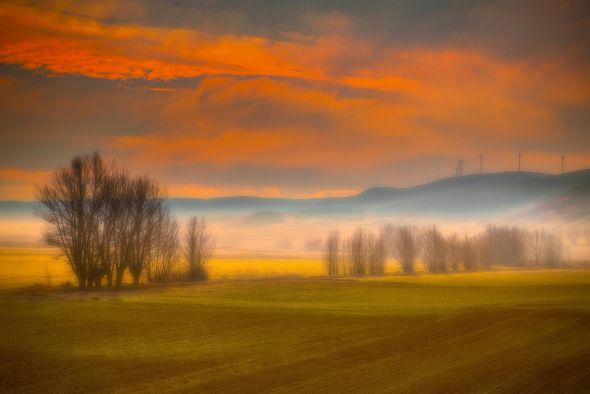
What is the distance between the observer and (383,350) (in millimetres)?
25750

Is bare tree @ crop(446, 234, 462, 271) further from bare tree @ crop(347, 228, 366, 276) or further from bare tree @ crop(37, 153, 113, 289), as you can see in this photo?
bare tree @ crop(37, 153, 113, 289)

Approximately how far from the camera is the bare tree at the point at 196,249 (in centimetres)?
7325

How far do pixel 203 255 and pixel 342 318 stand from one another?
138ft

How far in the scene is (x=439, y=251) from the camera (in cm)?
11156

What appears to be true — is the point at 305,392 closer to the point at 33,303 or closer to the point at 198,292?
the point at 33,303

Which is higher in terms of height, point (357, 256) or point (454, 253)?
point (357, 256)

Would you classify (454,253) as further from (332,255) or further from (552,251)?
(552,251)

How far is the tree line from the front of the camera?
6150 cm

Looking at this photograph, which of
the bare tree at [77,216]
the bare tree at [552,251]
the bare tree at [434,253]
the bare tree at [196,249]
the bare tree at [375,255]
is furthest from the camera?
the bare tree at [552,251]

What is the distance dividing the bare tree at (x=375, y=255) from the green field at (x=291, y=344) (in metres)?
52.4

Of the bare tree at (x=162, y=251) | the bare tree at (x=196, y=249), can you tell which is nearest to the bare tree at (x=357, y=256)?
the bare tree at (x=196, y=249)

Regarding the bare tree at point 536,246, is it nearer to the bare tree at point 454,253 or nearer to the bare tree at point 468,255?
the bare tree at point 468,255

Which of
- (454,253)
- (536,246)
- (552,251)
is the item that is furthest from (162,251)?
(552,251)

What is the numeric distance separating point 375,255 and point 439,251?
1800cm
